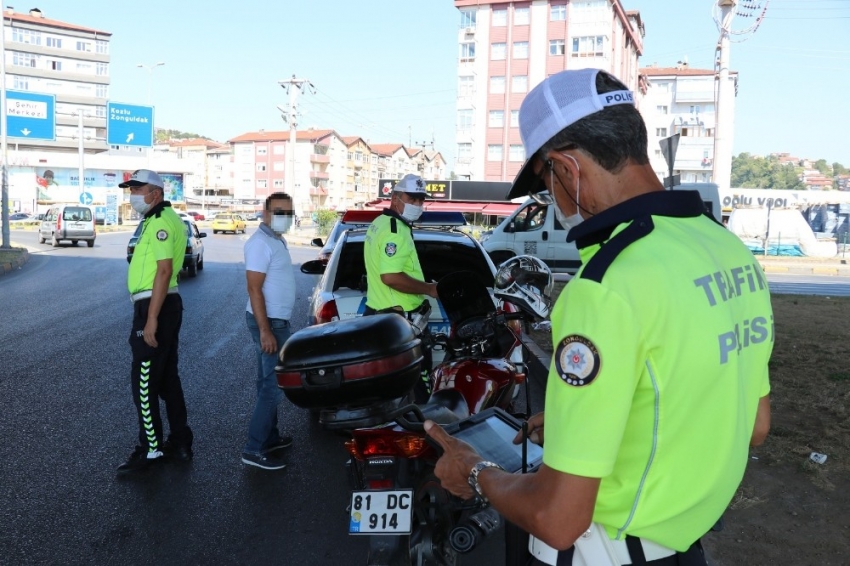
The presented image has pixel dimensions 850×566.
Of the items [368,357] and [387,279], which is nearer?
[368,357]

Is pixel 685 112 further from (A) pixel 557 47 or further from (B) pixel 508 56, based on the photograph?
(B) pixel 508 56

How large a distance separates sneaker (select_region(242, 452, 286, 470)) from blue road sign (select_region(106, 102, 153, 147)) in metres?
47.1

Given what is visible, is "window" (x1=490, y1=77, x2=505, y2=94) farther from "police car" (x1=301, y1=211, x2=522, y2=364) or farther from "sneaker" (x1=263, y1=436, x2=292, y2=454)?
"sneaker" (x1=263, y1=436, x2=292, y2=454)

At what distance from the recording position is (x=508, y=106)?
61906 mm

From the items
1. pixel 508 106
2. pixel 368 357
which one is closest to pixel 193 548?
pixel 368 357

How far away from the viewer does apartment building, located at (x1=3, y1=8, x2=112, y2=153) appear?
9431 centimetres

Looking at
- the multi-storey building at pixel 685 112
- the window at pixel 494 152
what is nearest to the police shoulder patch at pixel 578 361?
the window at pixel 494 152

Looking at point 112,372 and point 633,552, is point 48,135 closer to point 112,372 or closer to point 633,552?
point 112,372

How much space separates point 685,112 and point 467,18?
2699 centimetres

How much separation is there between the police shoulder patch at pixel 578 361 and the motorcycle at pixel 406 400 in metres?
1.35

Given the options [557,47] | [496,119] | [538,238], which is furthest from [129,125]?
[538,238]

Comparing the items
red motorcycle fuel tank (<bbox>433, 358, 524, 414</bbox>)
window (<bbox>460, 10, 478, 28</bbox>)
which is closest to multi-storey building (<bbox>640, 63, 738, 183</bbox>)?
window (<bbox>460, 10, 478, 28</bbox>)

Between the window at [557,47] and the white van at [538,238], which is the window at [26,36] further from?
the white van at [538,238]

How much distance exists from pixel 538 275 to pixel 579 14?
6099 centimetres
